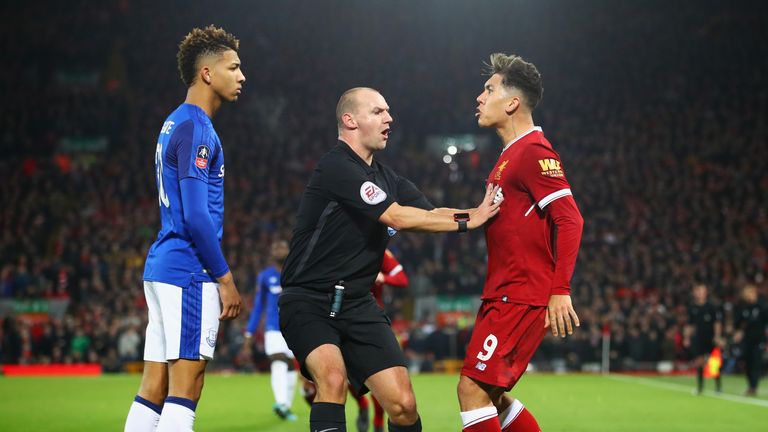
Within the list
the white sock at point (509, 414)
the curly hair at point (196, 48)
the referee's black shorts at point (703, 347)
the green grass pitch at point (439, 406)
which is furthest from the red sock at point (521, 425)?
the referee's black shorts at point (703, 347)

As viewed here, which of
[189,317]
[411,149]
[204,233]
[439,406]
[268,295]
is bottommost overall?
[439,406]

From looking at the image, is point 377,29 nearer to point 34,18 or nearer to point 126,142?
point 126,142

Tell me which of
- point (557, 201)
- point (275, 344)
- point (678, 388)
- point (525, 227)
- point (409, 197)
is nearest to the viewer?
point (557, 201)

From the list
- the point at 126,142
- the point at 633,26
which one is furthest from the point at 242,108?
the point at 633,26

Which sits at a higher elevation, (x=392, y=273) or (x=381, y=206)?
(x=381, y=206)

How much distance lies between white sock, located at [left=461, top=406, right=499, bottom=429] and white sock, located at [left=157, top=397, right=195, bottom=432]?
5.20 feet

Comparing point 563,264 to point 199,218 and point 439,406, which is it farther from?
point 439,406

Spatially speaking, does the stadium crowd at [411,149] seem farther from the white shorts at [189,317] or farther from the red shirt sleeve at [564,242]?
the red shirt sleeve at [564,242]

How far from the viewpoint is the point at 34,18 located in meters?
40.1

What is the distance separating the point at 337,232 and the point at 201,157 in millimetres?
1010

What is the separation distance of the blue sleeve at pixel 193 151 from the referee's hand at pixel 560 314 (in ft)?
6.92

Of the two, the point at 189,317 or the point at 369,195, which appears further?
the point at 369,195

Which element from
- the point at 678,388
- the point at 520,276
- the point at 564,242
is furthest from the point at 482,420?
the point at 678,388

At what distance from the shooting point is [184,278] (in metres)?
5.04
